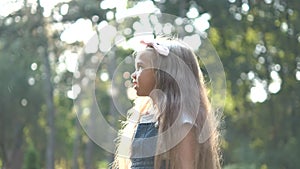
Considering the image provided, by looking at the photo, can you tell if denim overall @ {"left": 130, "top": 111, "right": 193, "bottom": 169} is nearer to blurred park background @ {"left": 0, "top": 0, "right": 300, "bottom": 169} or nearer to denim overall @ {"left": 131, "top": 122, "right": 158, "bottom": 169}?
denim overall @ {"left": 131, "top": 122, "right": 158, "bottom": 169}

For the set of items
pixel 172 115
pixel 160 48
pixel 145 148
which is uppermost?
pixel 160 48

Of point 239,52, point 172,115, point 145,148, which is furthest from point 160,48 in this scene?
point 239,52

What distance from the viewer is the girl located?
102 inches

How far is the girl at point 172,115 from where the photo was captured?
2594 millimetres

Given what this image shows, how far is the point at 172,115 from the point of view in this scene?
262cm

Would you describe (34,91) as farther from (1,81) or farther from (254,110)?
(254,110)

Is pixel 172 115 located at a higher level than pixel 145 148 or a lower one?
higher

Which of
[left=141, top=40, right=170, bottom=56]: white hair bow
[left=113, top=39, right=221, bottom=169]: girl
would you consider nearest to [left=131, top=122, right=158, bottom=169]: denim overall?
[left=113, top=39, right=221, bottom=169]: girl

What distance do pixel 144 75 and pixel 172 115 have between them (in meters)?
0.19

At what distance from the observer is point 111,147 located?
3.05 metres

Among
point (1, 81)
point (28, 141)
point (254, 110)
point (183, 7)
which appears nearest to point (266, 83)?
point (254, 110)

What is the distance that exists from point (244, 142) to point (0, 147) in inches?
528

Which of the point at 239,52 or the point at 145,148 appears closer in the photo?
the point at 145,148

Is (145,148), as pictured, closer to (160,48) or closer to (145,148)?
(145,148)
